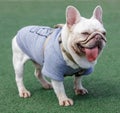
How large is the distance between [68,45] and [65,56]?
11 centimetres

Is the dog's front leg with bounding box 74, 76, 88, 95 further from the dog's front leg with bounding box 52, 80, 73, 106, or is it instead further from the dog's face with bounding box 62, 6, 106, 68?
the dog's face with bounding box 62, 6, 106, 68

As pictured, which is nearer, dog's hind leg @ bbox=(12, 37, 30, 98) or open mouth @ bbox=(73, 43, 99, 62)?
open mouth @ bbox=(73, 43, 99, 62)

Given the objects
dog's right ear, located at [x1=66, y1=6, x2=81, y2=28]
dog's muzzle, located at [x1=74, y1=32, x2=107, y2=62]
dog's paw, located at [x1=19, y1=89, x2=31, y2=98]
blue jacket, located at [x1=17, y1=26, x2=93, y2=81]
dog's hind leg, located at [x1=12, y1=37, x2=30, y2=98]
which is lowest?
dog's paw, located at [x1=19, y1=89, x2=31, y2=98]

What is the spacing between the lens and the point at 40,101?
11.5 ft

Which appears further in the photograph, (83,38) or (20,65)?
(20,65)

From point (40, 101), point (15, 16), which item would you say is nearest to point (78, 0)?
point (15, 16)

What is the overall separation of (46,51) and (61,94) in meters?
0.34

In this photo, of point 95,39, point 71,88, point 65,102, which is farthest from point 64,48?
point 71,88

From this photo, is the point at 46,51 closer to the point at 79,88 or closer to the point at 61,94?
the point at 61,94

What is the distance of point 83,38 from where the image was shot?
10.2 feet

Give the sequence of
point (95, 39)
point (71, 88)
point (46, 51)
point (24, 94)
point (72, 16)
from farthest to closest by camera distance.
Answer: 1. point (71, 88)
2. point (24, 94)
3. point (46, 51)
4. point (72, 16)
5. point (95, 39)

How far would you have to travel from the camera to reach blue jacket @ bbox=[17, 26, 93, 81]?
3.29 metres

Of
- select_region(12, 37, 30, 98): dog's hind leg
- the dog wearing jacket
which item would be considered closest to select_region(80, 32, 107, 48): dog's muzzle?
the dog wearing jacket

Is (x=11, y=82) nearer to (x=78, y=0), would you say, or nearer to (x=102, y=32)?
(x=102, y=32)
